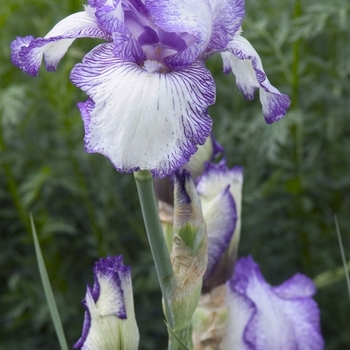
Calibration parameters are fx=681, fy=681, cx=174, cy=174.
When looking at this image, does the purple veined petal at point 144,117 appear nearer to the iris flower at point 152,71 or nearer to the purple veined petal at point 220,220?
the iris flower at point 152,71

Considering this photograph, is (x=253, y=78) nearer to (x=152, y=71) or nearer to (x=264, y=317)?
(x=152, y=71)

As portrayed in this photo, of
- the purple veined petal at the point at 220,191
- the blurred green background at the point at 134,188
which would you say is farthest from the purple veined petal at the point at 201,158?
the blurred green background at the point at 134,188

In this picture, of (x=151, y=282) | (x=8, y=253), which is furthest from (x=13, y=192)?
(x=151, y=282)

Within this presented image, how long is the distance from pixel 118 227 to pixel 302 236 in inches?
15.2

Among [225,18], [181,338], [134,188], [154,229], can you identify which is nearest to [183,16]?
[225,18]

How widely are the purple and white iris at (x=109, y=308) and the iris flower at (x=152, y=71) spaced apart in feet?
0.45

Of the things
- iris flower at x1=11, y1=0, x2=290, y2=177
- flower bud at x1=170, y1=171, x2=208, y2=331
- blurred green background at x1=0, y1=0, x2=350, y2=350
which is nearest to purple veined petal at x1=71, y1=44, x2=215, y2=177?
iris flower at x1=11, y1=0, x2=290, y2=177

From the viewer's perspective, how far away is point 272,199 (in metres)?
1.52

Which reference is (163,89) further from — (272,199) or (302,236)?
(272,199)

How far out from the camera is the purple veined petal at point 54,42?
0.52m

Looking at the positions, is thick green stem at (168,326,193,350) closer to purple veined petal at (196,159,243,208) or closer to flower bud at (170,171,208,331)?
flower bud at (170,171,208,331)

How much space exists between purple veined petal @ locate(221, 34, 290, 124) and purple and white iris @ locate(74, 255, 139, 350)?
0.57ft

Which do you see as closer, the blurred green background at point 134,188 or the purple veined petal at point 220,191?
the purple veined petal at point 220,191

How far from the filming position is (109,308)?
1.83ft
